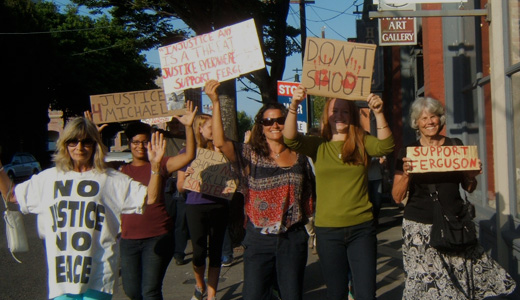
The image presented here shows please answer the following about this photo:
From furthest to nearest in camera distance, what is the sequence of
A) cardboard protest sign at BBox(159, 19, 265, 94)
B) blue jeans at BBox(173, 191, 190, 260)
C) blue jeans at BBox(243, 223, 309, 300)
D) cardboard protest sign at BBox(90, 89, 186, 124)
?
blue jeans at BBox(173, 191, 190, 260) → cardboard protest sign at BBox(90, 89, 186, 124) → cardboard protest sign at BBox(159, 19, 265, 94) → blue jeans at BBox(243, 223, 309, 300)

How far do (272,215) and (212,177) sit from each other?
178 centimetres

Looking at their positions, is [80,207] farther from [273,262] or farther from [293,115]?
[293,115]

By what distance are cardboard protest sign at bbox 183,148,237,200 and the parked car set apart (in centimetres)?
2659

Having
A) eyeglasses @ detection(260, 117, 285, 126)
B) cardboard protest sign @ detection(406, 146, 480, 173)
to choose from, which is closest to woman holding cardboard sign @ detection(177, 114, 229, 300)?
eyeglasses @ detection(260, 117, 285, 126)

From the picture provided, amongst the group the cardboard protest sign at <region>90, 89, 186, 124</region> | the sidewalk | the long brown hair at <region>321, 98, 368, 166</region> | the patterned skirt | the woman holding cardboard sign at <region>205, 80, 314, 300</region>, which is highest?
the cardboard protest sign at <region>90, 89, 186, 124</region>

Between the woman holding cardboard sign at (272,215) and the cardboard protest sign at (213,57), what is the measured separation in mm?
924

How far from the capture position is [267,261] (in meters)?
4.02

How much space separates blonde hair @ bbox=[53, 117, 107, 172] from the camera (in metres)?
3.77

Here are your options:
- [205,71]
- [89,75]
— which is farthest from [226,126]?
[89,75]

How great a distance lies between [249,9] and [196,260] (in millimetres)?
8020

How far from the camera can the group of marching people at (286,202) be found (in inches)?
144

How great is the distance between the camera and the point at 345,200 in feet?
12.9

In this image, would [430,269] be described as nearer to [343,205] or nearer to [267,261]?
[343,205]

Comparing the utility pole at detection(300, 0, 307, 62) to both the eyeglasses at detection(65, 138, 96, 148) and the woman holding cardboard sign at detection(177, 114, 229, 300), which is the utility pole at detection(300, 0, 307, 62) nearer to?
the woman holding cardboard sign at detection(177, 114, 229, 300)
